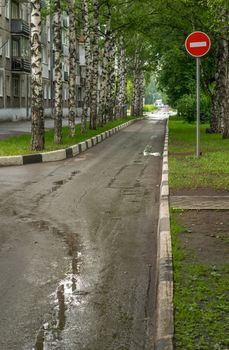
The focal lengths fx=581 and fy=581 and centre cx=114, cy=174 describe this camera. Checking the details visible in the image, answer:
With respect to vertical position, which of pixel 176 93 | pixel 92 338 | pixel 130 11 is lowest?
pixel 92 338

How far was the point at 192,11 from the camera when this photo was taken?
26078 mm

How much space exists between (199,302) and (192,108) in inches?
1612

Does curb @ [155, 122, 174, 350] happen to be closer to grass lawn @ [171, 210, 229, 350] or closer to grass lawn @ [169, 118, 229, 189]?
grass lawn @ [171, 210, 229, 350]

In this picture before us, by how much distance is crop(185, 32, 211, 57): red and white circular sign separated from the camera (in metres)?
14.1

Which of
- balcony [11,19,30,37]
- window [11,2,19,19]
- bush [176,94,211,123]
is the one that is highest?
window [11,2,19,19]

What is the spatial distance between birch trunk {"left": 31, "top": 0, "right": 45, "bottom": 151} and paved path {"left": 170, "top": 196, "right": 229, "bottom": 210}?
8.72 m

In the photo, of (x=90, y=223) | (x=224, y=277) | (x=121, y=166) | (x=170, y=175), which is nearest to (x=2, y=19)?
(x=121, y=166)

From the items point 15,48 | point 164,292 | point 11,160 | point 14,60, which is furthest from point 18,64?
point 164,292

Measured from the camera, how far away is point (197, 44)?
46.5 ft

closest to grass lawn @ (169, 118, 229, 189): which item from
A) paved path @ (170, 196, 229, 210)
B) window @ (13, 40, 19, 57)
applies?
paved path @ (170, 196, 229, 210)

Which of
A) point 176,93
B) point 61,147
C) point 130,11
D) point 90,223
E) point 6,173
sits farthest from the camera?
point 176,93

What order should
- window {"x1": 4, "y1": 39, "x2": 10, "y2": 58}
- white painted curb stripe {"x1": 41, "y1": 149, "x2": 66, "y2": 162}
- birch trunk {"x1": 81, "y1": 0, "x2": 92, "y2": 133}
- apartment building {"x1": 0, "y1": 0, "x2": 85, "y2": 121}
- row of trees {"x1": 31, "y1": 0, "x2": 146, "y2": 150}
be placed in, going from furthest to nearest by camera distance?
window {"x1": 4, "y1": 39, "x2": 10, "y2": 58}
apartment building {"x1": 0, "y1": 0, "x2": 85, "y2": 121}
birch trunk {"x1": 81, "y1": 0, "x2": 92, "y2": 133}
row of trees {"x1": 31, "y1": 0, "x2": 146, "y2": 150}
white painted curb stripe {"x1": 41, "y1": 149, "x2": 66, "y2": 162}

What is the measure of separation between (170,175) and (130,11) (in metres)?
23.9

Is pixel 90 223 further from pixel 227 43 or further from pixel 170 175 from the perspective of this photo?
pixel 227 43
